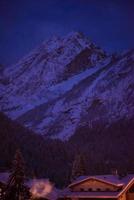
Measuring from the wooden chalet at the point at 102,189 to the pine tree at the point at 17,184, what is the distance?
13008 mm

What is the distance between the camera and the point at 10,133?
196875 mm

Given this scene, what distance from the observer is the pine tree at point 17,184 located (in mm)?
56094

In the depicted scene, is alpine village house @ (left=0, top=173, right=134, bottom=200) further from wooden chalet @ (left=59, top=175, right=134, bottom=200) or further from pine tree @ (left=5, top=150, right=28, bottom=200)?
pine tree @ (left=5, top=150, right=28, bottom=200)

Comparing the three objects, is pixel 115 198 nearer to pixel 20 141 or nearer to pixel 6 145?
pixel 6 145

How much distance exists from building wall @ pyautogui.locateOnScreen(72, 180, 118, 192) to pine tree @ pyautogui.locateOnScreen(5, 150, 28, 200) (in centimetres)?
1390

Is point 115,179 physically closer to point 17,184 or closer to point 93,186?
point 93,186

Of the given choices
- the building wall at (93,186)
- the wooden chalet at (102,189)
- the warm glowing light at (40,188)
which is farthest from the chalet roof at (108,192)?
the warm glowing light at (40,188)

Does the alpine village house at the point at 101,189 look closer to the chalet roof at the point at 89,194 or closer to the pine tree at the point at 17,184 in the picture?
the chalet roof at the point at 89,194

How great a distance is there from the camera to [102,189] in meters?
67.6

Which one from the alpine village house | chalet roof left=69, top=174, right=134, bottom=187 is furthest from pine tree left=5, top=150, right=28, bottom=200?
chalet roof left=69, top=174, right=134, bottom=187

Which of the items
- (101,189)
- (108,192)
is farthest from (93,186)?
(108,192)

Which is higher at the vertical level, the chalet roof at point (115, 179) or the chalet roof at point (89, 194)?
the chalet roof at point (115, 179)

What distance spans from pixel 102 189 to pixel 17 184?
15.3 m

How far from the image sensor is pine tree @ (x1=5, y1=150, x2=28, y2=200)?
56.1 m
